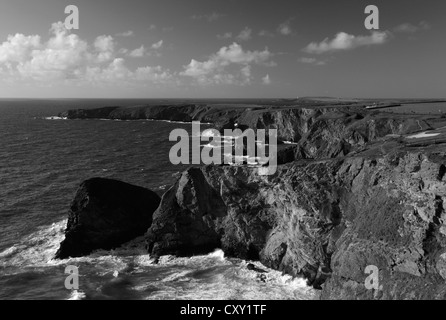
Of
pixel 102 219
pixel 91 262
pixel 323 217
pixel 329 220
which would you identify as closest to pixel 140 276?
pixel 91 262

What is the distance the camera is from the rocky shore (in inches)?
1102

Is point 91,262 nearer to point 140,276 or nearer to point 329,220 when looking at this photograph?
point 140,276

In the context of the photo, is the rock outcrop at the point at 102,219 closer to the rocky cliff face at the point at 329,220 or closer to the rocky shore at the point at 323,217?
the rocky shore at the point at 323,217

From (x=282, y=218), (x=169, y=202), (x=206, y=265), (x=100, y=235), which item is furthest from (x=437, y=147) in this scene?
(x=100, y=235)

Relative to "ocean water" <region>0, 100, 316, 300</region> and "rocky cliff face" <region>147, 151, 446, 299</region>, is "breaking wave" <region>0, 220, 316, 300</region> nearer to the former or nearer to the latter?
"ocean water" <region>0, 100, 316, 300</region>

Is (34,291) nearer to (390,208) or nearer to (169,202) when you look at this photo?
(169,202)

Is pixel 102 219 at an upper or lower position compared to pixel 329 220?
lower

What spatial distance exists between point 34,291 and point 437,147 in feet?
143

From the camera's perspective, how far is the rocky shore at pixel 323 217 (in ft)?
91.9

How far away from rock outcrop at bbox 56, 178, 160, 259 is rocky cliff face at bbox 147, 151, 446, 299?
534 centimetres

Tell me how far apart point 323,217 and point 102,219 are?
29.3 m

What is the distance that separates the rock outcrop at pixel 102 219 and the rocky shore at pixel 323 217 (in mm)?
148

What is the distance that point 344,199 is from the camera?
36062mm

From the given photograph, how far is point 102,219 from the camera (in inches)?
1871
